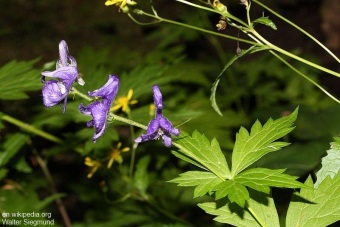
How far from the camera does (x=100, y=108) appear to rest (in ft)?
5.37

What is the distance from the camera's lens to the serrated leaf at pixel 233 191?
164cm

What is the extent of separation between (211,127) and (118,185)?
785mm

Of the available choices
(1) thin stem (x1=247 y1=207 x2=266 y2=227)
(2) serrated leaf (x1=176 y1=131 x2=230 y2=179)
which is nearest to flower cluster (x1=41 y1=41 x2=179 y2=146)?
(2) serrated leaf (x1=176 y1=131 x2=230 y2=179)

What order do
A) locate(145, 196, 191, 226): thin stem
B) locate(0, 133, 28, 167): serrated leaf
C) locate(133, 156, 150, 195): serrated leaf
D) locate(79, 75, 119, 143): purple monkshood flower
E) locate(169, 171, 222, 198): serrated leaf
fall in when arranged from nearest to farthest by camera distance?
locate(79, 75, 119, 143): purple monkshood flower, locate(169, 171, 222, 198): serrated leaf, locate(0, 133, 28, 167): serrated leaf, locate(145, 196, 191, 226): thin stem, locate(133, 156, 150, 195): serrated leaf

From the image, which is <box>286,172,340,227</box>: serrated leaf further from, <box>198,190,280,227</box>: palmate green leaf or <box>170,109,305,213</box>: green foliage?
<box>170,109,305,213</box>: green foliage

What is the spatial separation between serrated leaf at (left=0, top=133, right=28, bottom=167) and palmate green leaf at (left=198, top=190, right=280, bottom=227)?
1.29 meters

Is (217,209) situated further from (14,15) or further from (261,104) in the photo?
(14,15)

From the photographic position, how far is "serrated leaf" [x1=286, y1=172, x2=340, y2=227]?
1.82 m

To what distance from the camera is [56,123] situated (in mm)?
3010

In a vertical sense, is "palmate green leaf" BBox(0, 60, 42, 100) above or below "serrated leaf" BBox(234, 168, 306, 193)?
above

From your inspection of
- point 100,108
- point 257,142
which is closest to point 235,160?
point 257,142

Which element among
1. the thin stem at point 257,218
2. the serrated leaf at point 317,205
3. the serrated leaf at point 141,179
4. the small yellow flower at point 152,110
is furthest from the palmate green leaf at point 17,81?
the serrated leaf at point 317,205

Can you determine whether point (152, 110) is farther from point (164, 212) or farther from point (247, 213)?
point (247, 213)

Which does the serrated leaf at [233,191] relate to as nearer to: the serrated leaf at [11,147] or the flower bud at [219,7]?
the flower bud at [219,7]
